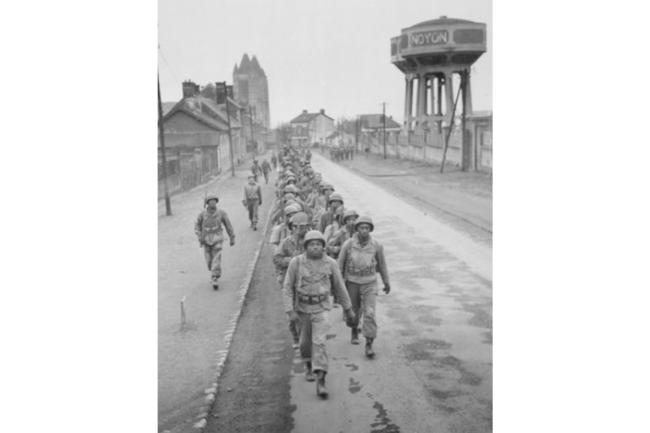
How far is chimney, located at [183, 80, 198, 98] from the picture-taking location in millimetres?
7270

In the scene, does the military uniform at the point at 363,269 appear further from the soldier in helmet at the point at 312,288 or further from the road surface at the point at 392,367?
the soldier in helmet at the point at 312,288

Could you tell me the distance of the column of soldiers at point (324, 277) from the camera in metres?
6.73

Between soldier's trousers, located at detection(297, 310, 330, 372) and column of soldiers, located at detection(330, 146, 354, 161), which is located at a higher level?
column of soldiers, located at detection(330, 146, 354, 161)

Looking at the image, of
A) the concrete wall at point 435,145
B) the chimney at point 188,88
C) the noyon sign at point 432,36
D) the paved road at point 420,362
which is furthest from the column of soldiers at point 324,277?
the concrete wall at point 435,145

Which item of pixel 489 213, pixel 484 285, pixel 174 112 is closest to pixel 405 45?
pixel 174 112

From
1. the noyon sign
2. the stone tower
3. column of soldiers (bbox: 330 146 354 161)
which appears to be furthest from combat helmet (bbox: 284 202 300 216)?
column of soldiers (bbox: 330 146 354 161)

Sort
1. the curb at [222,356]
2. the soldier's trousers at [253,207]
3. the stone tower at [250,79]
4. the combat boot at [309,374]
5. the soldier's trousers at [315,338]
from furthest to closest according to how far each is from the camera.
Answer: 1. the soldier's trousers at [253,207]
2. the stone tower at [250,79]
3. the combat boot at [309,374]
4. the soldier's trousers at [315,338]
5. the curb at [222,356]

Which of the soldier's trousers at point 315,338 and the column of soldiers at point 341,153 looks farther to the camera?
the column of soldiers at point 341,153

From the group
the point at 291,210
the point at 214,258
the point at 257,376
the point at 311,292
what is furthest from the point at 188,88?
the point at 214,258

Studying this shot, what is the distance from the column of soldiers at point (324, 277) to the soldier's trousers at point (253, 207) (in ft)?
12.6

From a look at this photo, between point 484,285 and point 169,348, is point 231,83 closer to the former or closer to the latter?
point 169,348

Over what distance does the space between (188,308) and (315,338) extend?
3083 millimetres

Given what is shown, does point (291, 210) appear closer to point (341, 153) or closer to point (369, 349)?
point (369, 349)

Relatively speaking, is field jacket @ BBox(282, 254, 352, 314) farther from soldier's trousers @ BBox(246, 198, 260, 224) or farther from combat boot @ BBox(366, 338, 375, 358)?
soldier's trousers @ BBox(246, 198, 260, 224)
